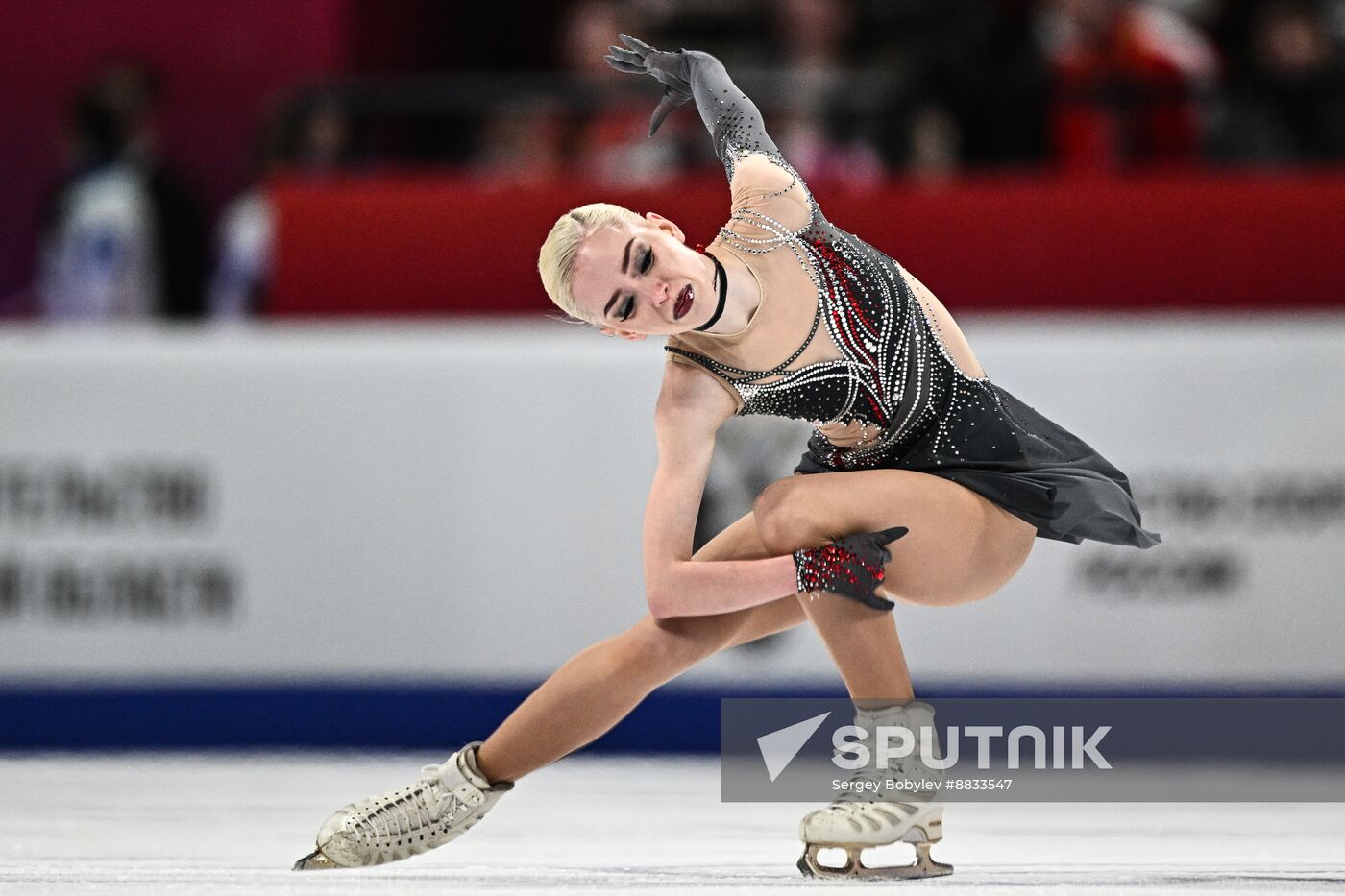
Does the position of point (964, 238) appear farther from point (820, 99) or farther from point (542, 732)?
point (542, 732)

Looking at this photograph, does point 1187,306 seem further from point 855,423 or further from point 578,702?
point 578,702

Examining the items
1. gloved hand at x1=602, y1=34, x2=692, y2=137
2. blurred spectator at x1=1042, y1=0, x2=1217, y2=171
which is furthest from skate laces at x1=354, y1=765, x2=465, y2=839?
blurred spectator at x1=1042, y1=0, x2=1217, y2=171

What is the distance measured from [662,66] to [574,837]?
139cm

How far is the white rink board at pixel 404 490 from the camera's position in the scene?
4852mm

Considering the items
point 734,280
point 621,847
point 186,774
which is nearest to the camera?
point 734,280

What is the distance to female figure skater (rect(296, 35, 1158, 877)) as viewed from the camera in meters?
2.67

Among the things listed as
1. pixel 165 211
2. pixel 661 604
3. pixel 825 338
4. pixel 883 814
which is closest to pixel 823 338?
pixel 825 338

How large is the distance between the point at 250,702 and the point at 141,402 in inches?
33.2

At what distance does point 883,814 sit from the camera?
2.70 metres

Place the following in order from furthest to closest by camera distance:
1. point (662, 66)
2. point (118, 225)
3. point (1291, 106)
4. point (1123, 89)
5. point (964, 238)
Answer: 1. point (118, 225)
2. point (1291, 106)
3. point (1123, 89)
4. point (964, 238)
5. point (662, 66)

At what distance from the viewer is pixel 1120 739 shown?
182 inches

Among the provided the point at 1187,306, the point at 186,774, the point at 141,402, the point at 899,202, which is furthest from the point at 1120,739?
the point at 141,402

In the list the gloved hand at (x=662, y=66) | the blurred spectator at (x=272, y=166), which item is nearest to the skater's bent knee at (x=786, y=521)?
the gloved hand at (x=662, y=66)

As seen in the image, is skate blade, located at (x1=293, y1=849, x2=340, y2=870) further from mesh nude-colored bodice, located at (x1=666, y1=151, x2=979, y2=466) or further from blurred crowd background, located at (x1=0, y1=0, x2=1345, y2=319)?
blurred crowd background, located at (x1=0, y1=0, x2=1345, y2=319)
